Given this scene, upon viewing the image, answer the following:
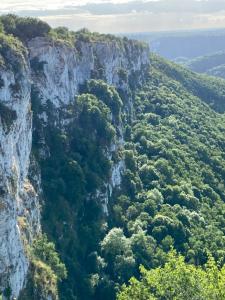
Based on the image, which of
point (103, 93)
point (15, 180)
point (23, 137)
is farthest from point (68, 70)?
point (15, 180)

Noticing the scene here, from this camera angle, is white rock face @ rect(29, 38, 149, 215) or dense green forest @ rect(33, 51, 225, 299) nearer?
dense green forest @ rect(33, 51, 225, 299)

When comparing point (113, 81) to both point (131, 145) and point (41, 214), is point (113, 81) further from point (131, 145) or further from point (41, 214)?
point (41, 214)

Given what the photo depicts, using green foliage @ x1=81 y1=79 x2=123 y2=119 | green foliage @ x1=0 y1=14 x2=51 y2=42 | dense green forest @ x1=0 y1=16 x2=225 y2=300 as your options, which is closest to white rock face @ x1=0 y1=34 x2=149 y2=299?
green foliage @ x1=0 y1=14 x2=51 y2=42

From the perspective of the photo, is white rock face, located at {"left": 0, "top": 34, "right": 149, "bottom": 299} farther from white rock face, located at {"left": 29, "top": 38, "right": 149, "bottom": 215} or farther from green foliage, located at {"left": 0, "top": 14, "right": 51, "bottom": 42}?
green foliage, located at {"left": 0, "top": 14, "right": 51, "bottom": 42}

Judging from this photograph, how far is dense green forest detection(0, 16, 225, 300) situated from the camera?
86.1m

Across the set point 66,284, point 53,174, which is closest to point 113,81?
point 53,174

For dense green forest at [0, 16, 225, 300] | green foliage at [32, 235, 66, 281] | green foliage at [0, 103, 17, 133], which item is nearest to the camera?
green foliage at [0, 103, 17, 133]

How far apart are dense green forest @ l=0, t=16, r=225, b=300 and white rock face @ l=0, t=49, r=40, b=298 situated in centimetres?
454

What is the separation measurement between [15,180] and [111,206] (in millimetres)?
A: 42802

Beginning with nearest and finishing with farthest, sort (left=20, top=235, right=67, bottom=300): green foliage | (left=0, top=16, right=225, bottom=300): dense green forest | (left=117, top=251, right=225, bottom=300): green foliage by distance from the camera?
(left=117, top=251, right=225, bottom=300): green foliage
(left=20, top=235, right=67, bottom=300): green foliage
(left=0, top=16, right=225, bottom=300): dense green forest

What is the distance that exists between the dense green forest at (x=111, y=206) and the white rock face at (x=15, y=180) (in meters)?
4.54

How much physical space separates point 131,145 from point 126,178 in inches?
723

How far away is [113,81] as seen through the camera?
166 m

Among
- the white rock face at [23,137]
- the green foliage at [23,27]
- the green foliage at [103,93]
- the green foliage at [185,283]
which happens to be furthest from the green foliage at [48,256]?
the green foliage at [103,93]
